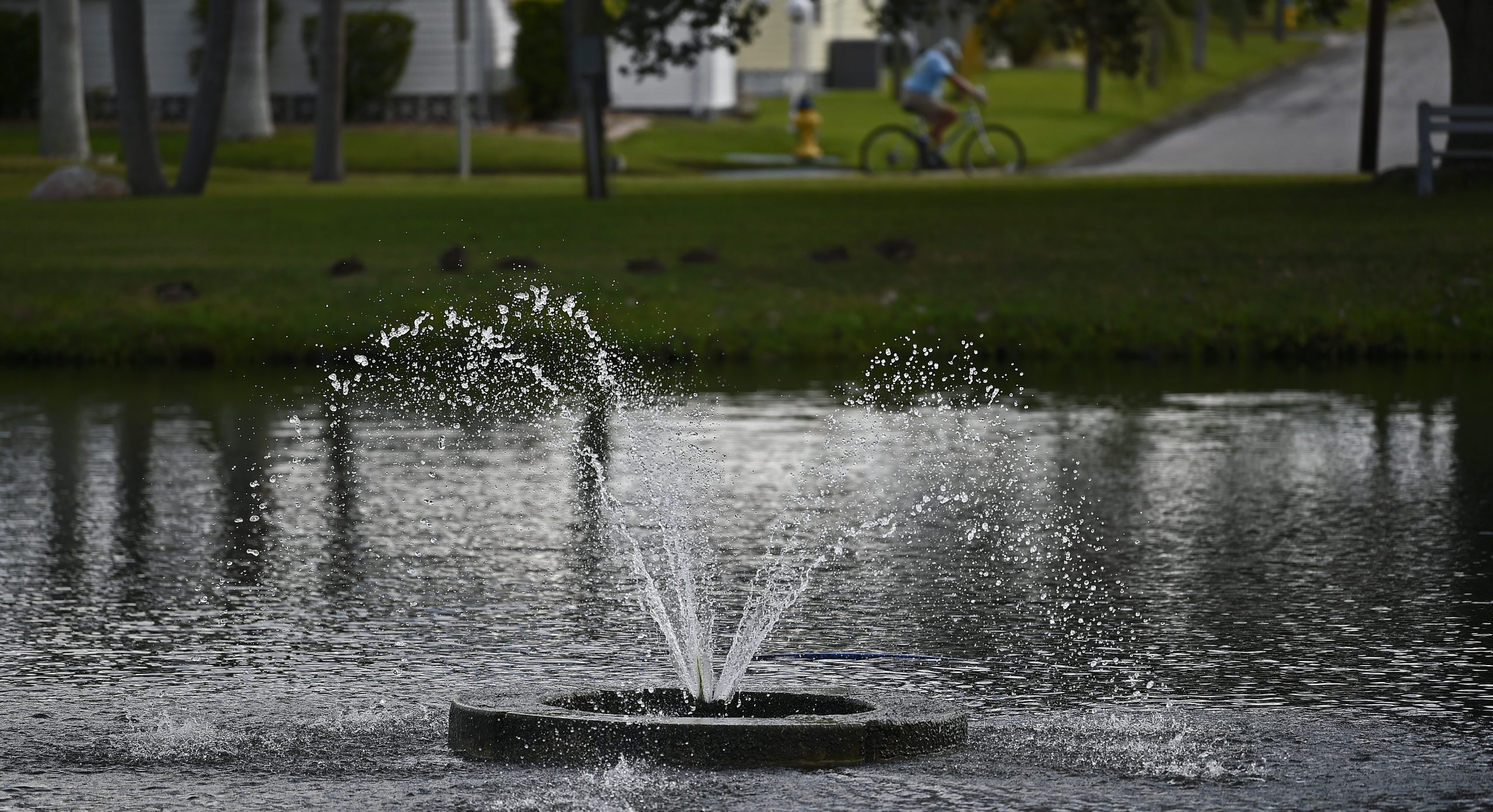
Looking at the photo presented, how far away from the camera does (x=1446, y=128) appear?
23422 mm

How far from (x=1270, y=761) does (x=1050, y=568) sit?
116 inches

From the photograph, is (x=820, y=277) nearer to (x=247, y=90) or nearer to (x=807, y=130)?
(x=807, y=130)

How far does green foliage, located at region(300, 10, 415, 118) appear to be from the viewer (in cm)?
4384

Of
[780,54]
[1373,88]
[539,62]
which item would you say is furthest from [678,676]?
[780,54]

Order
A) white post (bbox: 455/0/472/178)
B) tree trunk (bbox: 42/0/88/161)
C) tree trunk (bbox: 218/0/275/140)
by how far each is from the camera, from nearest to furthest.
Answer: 1. white post (bbox: 455/0/472/178)
2. tree trunk (bbox: 42/0/88/161)
3. tree trunk (bbox: 218/0/275/140)

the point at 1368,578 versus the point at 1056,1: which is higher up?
the point at 1056,1

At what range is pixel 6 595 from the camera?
7941 millimetres

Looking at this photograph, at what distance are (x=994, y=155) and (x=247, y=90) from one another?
1280cm

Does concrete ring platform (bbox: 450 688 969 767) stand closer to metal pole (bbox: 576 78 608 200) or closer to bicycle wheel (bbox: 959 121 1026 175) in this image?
metal pole (bbox: 576 78 608 200)

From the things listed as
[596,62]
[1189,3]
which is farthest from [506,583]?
[1189,3]

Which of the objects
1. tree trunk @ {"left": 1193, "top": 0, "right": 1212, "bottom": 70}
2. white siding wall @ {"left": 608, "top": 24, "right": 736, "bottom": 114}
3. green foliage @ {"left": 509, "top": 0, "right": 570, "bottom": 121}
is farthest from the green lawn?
green foliage @ {"left": 509, "top": 0, "right": 570, "bottom": 121}

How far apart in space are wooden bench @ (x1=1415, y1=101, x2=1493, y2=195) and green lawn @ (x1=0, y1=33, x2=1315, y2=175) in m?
15.9

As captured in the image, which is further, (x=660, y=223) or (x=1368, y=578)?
(x=660, y=223)

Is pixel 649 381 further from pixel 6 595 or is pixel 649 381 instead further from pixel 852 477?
pixel 6 595
